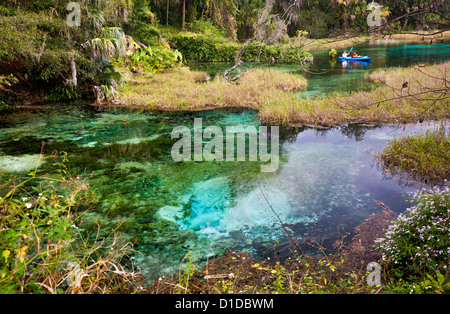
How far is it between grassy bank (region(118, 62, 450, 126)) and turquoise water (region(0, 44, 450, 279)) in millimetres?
564

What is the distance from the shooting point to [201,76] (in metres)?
17.7

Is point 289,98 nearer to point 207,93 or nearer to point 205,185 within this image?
point 207,93

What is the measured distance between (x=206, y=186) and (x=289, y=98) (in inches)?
270

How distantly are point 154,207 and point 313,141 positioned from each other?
205 inches

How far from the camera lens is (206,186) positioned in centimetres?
620

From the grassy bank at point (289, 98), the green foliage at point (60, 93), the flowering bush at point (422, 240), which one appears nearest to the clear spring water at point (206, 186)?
the grassy bank at point (289, 98)

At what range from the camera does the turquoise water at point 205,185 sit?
4.55 meters

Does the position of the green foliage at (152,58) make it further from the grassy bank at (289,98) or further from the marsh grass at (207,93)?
the marsh grass at (207,93)

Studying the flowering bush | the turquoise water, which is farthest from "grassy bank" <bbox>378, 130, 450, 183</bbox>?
the flowering bush

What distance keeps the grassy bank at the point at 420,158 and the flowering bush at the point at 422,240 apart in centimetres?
310

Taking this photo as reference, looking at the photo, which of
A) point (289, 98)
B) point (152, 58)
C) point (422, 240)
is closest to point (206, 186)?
point (422, 240)
